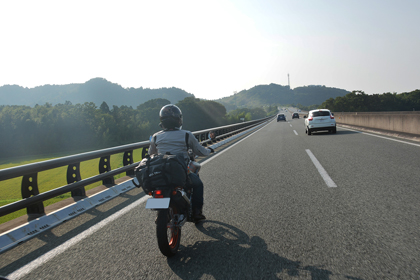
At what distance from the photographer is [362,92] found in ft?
452

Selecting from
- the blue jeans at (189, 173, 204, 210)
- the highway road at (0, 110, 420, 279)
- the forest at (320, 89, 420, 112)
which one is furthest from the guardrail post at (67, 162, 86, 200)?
the forest at (320, 89, 420, 112)

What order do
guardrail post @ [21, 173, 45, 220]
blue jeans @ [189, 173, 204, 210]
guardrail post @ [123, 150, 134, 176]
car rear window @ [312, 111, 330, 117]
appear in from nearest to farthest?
blue jeans @ [189, 173, 204, 210] → guardrail post @ [21, 173, 45, 220] → guardrail post @ [123, 150, 134, 176] → car rear window @ [312, 111, 330, 117]

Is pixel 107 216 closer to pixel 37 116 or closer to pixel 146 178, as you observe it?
pixel 146 178

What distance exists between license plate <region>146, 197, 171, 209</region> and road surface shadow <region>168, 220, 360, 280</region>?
23.8 inches

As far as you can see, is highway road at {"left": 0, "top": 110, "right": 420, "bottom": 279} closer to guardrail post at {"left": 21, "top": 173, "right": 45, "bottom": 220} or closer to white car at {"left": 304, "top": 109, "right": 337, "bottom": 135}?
guardrail post at {"left": 21, "top": 173, "right": 45, "bottom": 220}

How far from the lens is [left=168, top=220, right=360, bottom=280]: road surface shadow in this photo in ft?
8.87

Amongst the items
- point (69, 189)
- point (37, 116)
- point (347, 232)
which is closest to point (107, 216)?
point (69, 189)

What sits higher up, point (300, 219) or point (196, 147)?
point (196, 147)

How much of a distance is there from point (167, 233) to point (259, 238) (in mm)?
1103

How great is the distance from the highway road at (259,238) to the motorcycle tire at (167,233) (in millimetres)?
121

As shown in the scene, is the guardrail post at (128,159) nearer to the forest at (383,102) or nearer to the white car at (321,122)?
the white car at (321,122)

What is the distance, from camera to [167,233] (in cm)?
321

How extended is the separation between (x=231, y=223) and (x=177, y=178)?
1.31 meters

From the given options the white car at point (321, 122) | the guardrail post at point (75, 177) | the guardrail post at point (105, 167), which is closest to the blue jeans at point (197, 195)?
the guardrail post at point (75, 177)
